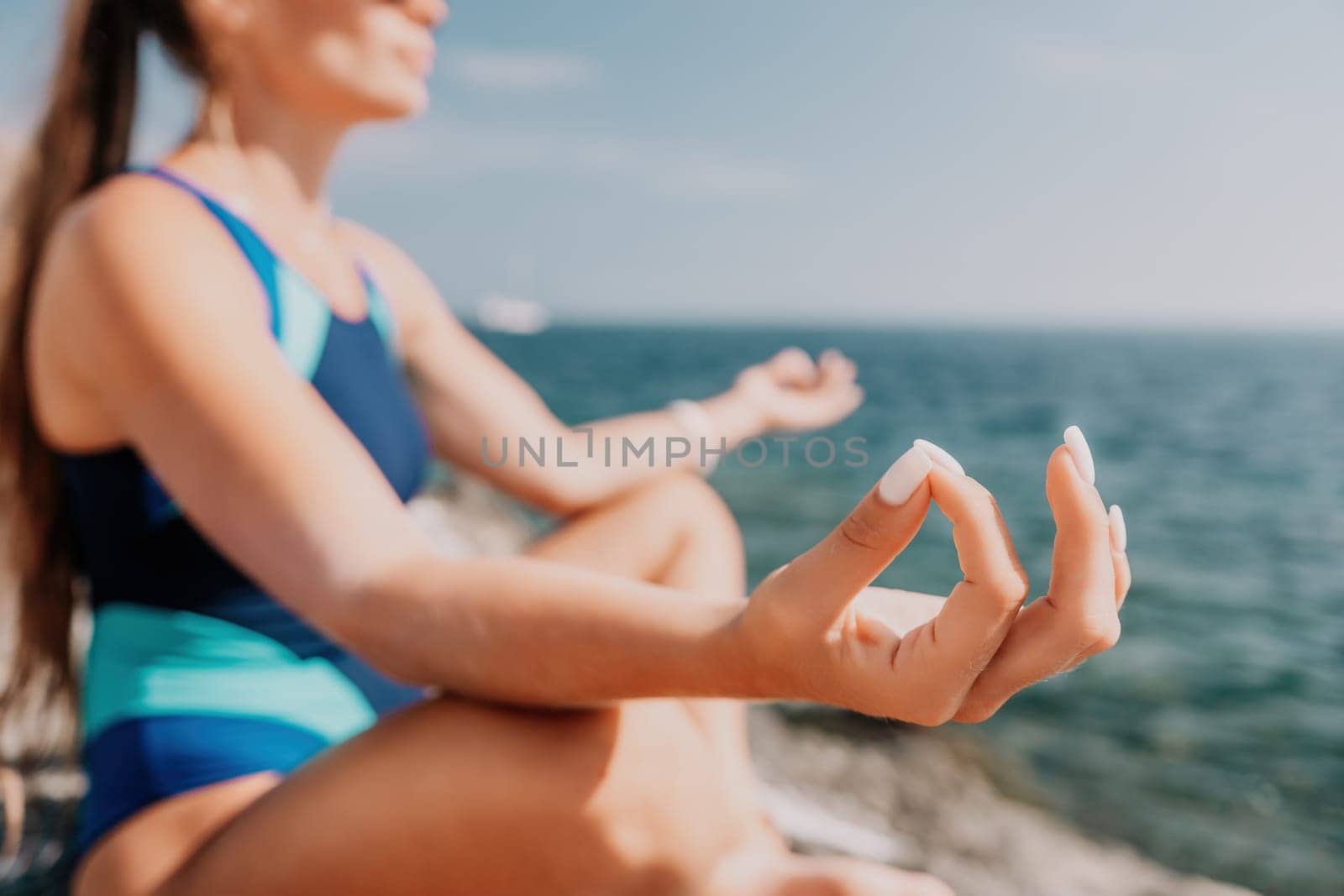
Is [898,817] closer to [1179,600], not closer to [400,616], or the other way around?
[400,616]

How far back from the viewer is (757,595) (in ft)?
3.33

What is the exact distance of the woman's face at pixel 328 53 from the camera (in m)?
1.81

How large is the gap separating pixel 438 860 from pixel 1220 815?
18.4 ft

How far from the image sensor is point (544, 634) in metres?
1.13

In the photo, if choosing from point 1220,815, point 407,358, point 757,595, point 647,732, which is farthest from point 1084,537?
point 1220,815

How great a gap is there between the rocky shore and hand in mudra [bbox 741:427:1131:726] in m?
2.11

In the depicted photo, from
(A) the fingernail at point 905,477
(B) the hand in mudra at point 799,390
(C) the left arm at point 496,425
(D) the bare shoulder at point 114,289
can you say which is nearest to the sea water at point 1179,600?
(B) the hand in mudra at point 799,390

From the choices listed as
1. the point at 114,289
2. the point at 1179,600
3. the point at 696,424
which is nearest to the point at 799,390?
the point at 696,424

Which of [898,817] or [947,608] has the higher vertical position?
[947,608]

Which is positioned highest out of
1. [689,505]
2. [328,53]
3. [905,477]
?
[328,53]

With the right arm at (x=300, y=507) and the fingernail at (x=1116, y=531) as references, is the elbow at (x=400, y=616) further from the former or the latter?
the fingernail at (x=1116, y=531)

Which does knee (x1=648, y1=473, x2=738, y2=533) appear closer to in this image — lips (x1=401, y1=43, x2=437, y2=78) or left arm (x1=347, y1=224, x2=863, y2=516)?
left arm (x1=347, y1=224, x2=863, y2=516)

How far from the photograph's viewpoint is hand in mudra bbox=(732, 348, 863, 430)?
2.99m

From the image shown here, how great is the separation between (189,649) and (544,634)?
776 millimetres
